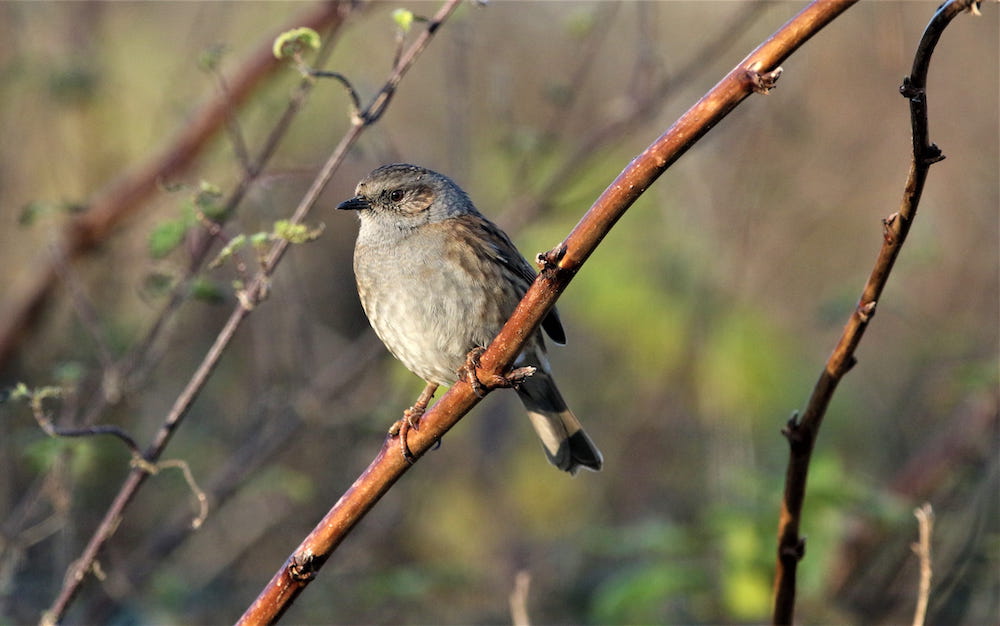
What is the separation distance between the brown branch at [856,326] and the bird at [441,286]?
3.20 ft

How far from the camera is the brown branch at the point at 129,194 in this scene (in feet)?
15.3

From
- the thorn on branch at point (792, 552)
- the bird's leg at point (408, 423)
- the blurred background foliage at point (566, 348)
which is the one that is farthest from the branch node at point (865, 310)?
the blurred background foliage at point (566, 348)

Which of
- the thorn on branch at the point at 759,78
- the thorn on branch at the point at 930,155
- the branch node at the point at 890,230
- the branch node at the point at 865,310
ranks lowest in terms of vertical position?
the branch node at the point at 865,310

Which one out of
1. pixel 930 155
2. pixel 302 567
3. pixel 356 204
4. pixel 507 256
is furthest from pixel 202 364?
pixel 930 155

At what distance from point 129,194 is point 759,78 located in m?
3.69

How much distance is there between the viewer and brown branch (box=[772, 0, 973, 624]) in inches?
66.3

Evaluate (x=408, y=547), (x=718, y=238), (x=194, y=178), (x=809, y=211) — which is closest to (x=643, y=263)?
(x=718, y=238)

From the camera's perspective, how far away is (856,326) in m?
2.09

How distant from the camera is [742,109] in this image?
630cm

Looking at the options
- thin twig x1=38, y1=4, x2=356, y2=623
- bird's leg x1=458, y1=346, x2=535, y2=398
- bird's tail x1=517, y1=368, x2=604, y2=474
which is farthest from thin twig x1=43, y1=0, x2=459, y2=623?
bird's tail x1=517, y1=368, x2=604, y2=474

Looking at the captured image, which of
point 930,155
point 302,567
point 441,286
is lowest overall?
point 302,567

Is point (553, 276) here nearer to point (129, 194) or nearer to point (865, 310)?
point (865, 310)

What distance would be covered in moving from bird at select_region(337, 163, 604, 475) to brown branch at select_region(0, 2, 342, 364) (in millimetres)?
1144

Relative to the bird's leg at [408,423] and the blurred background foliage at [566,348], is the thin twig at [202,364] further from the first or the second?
the bird's leg at [408,423]
